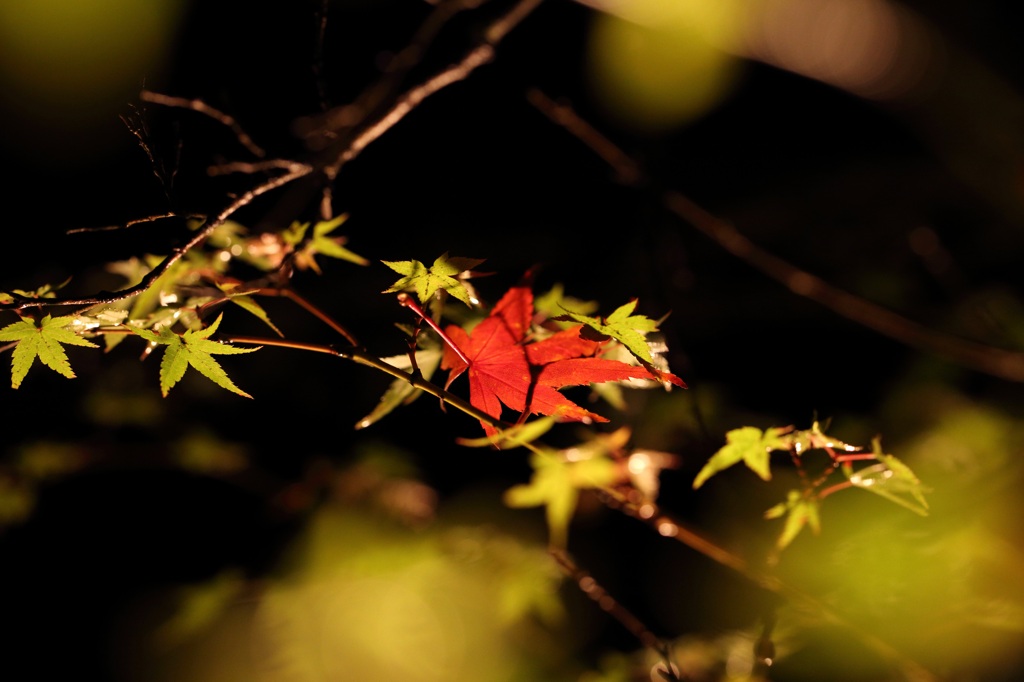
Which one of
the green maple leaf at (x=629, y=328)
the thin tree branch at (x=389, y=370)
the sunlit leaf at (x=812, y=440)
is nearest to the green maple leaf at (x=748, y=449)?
the sunlit leaf at (x=812, y=440)

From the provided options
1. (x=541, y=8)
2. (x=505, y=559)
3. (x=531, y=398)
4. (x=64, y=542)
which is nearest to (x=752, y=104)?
(x=541, y=8)

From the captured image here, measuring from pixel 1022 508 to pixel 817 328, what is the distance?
1.16m

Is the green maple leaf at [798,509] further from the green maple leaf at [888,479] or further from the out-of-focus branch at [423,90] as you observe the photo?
the out-of-focus branch at [423,90]

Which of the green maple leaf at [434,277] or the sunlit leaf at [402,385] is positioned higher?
the green maple leaf at [434,277]

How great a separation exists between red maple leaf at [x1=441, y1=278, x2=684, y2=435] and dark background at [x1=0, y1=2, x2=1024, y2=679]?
1614 millimetres

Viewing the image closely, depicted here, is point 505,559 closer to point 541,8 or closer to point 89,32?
point 541,8

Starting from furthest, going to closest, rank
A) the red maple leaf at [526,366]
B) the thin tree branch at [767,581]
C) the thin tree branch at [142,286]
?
the thin tree branch at [767,581] < the red maple leaf at [526,366] < the thin tree branch at [142,286]

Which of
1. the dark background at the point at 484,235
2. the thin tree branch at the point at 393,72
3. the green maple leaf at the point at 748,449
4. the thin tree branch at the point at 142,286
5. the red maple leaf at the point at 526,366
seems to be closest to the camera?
the thin tree branch at the point at 142,286

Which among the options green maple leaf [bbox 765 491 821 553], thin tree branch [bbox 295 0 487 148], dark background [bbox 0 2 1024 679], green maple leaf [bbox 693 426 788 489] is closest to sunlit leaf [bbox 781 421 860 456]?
green maple leaf [bbox 693 426 788 489]

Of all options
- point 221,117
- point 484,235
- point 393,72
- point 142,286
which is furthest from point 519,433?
point 484,235

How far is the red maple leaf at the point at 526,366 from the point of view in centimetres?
79

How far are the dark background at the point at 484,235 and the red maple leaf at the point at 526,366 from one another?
161 cm

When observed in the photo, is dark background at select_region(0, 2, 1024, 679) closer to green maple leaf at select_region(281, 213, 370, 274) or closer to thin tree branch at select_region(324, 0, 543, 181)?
thin tree branch at select_region(324, 0, 543, 181)

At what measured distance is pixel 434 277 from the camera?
79cm
